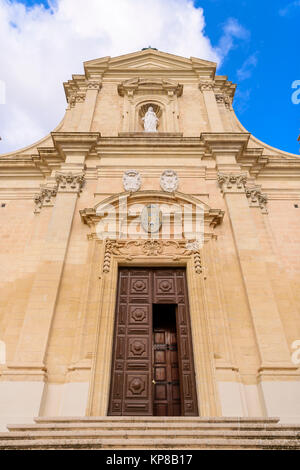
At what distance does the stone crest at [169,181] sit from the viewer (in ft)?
36.1

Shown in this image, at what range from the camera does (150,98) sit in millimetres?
15484

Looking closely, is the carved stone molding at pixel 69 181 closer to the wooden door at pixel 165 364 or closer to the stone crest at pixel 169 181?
the stone crest at pixel 169 181

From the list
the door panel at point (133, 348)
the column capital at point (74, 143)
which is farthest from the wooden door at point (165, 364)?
the column capital at point (74, 143)

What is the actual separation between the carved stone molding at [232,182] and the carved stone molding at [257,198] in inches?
16.0

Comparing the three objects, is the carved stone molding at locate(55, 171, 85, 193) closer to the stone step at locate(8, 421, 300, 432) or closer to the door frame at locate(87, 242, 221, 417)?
the door frame at locate(87, 242, 221, 417)

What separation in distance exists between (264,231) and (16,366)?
25.9 feet

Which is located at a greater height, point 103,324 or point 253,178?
point 253,178

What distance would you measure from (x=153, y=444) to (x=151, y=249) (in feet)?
18.8

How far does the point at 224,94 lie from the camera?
1616cm

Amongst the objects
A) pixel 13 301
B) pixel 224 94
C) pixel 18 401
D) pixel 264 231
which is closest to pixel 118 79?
pixel 224 94

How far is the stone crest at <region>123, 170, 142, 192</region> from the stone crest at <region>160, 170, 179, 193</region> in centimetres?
81

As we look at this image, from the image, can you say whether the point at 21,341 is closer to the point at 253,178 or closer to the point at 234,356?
the point at 234,356

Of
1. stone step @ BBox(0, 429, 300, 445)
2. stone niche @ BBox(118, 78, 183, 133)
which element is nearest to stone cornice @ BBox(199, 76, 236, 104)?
stone niche @ BBox(118, 78, 183, 133)

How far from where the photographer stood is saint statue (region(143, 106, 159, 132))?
13.7 meters
